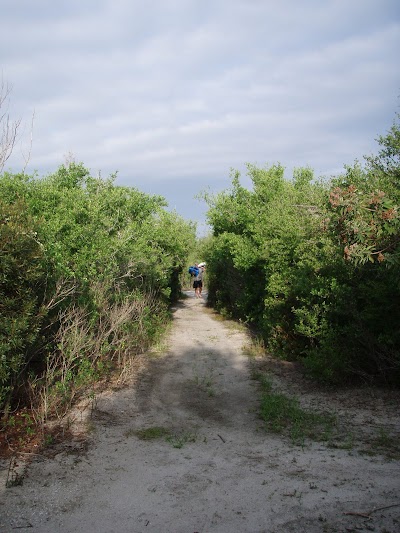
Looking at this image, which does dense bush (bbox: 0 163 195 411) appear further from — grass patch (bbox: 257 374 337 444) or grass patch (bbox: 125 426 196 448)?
grass patch (bbox: 257 374 337 444)

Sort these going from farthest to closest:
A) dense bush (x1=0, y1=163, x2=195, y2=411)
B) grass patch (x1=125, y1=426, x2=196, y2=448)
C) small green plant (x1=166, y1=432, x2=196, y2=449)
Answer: grass patch (x1=125, y1=426, x2=196, y2=448)
small green plant (x1=166, y1=432, x2=196, y2=449)
dense bush (x1=0, y1=163, x2=195, y2=411)

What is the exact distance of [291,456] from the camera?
249 inches

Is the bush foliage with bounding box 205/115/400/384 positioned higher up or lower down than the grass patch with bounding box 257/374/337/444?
higher up

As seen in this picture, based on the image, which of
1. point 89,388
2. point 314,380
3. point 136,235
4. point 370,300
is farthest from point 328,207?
point 136,235

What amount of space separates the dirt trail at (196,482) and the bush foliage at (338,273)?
2355mm

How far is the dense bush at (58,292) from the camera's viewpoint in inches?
257

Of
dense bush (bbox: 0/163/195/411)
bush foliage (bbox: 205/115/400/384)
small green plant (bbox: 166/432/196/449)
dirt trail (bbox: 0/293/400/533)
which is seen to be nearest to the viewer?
dirt trail (bbox: 0/293/400/533)

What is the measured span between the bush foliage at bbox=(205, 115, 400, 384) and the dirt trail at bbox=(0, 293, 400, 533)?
92.7 inches

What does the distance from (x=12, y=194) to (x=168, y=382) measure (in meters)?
5.21

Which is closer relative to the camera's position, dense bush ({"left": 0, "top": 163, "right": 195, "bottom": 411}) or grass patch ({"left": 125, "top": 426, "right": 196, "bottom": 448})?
dense bush ({"left": 0, "top": 163, "right": 195, "bottom": 411})

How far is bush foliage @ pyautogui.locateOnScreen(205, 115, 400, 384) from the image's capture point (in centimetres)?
588

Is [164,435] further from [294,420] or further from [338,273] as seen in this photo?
[338,273]

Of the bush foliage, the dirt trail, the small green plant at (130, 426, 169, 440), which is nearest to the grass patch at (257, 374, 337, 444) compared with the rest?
the dirt trail

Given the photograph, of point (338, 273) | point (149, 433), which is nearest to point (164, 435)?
point (149, 433)
